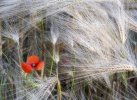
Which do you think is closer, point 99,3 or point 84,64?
point 84,64

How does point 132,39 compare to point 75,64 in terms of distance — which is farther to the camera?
point 132,39

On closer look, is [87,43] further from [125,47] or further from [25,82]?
[25,82]

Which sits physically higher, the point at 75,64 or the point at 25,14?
the point at 25,14

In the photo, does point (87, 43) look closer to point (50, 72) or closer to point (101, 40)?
point (101, 40)

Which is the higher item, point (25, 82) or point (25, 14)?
point (25, 14)

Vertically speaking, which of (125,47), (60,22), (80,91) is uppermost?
(60,22)

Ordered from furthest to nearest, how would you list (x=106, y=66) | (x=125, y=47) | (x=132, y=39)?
(x=132, y=39) → (x=125, y=47) → (x=106, y=66)

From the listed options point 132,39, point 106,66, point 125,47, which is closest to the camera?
point 106,66

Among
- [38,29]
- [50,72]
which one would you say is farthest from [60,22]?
[50,72]

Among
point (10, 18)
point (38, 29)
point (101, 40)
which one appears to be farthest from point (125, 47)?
point (10, 18)
